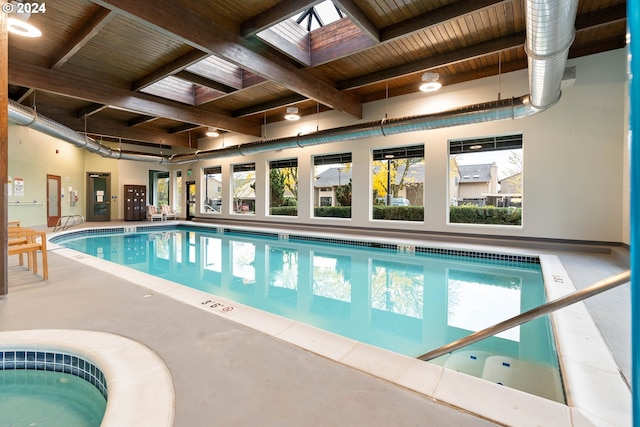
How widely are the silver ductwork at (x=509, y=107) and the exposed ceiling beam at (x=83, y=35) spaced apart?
1.39 meters

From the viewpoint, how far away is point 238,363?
1629mm

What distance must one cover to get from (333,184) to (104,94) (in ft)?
20.1

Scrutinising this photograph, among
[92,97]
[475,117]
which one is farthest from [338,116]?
[92,97]

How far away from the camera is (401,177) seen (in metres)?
8.20

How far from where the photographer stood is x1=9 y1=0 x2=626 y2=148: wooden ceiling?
381cm

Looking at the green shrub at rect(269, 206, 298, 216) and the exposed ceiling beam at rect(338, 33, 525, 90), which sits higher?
the exposed ceiling beam at rect(338, 33, 525, 90)

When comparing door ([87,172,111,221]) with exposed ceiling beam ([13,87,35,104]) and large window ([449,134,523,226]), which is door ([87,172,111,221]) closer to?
exposed ceiling beam ([13,87,35,104])

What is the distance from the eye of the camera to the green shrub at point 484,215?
21.0 feet

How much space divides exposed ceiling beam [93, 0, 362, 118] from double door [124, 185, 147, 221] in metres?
9.95

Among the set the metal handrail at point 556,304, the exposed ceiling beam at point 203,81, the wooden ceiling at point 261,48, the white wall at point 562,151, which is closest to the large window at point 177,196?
the wooden ceiling at point 261,48

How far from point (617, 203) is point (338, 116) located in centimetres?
588

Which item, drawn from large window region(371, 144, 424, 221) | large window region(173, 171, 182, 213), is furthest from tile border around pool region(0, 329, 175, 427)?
large window region(173, 171, 182, 213)

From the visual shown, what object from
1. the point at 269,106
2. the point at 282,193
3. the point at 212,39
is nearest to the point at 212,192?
the point at 282,193

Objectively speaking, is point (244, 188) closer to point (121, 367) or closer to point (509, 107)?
point (509, 107)
